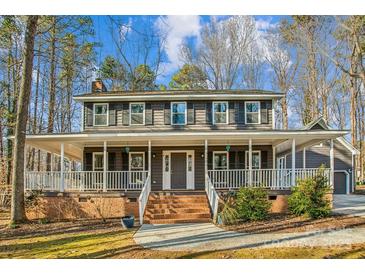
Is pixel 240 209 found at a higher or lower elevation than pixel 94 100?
lower

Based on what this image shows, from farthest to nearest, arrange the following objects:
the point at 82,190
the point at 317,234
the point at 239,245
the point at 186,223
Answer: the point at 82,190, the point at 186,223, the point at 317,234, the point at 239,245

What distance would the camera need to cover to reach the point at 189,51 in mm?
29141

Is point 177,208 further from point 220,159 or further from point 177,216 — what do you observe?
point 220,159

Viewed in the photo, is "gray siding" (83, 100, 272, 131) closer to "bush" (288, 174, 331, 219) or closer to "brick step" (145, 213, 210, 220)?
"bush" (288, 174, 331, 219)

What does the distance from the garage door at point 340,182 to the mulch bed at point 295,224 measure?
12498 mm

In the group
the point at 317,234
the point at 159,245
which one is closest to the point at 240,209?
the point at 317,234

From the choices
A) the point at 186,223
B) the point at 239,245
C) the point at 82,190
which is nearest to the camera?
the point at 239,245

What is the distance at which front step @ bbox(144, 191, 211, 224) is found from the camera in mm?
10750

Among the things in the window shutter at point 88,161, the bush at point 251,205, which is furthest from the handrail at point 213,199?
the window shutter at point 88,161

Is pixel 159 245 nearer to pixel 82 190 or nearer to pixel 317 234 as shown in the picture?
pixel 317 234

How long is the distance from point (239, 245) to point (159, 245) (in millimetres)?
1915

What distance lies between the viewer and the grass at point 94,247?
6418 millimetres

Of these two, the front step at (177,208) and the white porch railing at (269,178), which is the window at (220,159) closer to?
the white porch railing at (269,178)

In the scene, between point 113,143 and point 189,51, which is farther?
point 189,51
